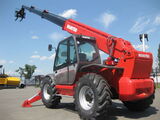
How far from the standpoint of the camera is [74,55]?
6.29 meters

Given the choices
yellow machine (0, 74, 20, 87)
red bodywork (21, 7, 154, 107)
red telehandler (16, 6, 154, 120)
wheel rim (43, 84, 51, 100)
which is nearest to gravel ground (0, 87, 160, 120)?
red telehandler (16, 6, 154, 120)

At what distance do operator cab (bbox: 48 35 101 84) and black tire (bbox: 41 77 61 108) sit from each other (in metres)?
0.55

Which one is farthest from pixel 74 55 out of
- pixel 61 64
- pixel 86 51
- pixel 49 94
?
pixel 49 94

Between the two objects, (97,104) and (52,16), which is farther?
(52,16)

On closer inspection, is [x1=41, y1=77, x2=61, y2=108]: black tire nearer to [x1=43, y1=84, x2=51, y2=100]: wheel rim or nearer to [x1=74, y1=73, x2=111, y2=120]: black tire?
[x1=43, y1=84, x2=51, y2=100]: wheel rim

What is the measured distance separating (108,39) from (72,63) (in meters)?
1.43

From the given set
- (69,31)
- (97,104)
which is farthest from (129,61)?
(69,31)

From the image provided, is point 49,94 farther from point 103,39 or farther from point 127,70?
point 127,70

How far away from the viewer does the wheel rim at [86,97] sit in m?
5.25

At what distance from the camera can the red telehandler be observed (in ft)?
15.8

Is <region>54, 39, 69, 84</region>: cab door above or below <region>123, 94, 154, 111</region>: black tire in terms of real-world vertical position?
above

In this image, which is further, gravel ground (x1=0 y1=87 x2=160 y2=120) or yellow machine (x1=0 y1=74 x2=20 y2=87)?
yellow machine (x1=0 y1=74 x2=20 y2=87)

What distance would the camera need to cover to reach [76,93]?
550 cm

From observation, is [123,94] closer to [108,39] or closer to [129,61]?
[129,61]
